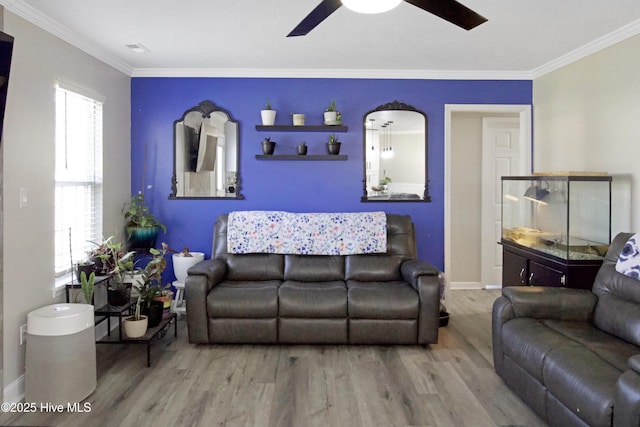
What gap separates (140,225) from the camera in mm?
4516

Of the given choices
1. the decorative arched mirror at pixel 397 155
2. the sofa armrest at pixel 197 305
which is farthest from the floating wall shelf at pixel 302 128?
the sofa armrest at pixel 197 305

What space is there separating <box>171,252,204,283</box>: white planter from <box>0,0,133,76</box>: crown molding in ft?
6.13

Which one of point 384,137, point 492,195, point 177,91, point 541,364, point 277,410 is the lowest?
point 277,410

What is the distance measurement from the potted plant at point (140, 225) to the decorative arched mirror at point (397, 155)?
82.3 inches

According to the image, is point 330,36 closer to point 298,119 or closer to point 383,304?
point 298,119

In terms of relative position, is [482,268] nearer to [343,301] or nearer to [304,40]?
[343,301]

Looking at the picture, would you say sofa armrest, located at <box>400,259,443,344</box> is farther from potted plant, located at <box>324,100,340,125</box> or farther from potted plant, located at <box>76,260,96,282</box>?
potted plant, located at <box>76,260,96,282</box>

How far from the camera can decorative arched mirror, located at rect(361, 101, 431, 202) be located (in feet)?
15.7

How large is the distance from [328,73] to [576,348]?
3.35 metres

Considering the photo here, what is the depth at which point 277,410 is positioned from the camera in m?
2.76

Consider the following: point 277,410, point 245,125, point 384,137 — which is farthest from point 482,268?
point 277,410

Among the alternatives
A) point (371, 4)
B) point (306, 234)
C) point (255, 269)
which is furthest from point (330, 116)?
point (371, 4)

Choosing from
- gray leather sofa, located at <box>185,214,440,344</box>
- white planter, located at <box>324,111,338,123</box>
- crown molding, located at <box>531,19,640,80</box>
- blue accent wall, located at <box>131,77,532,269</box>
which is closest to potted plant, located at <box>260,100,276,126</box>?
blue accent wall, located at <box>131,77,532,269</box>

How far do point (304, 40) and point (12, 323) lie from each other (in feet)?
9.30
